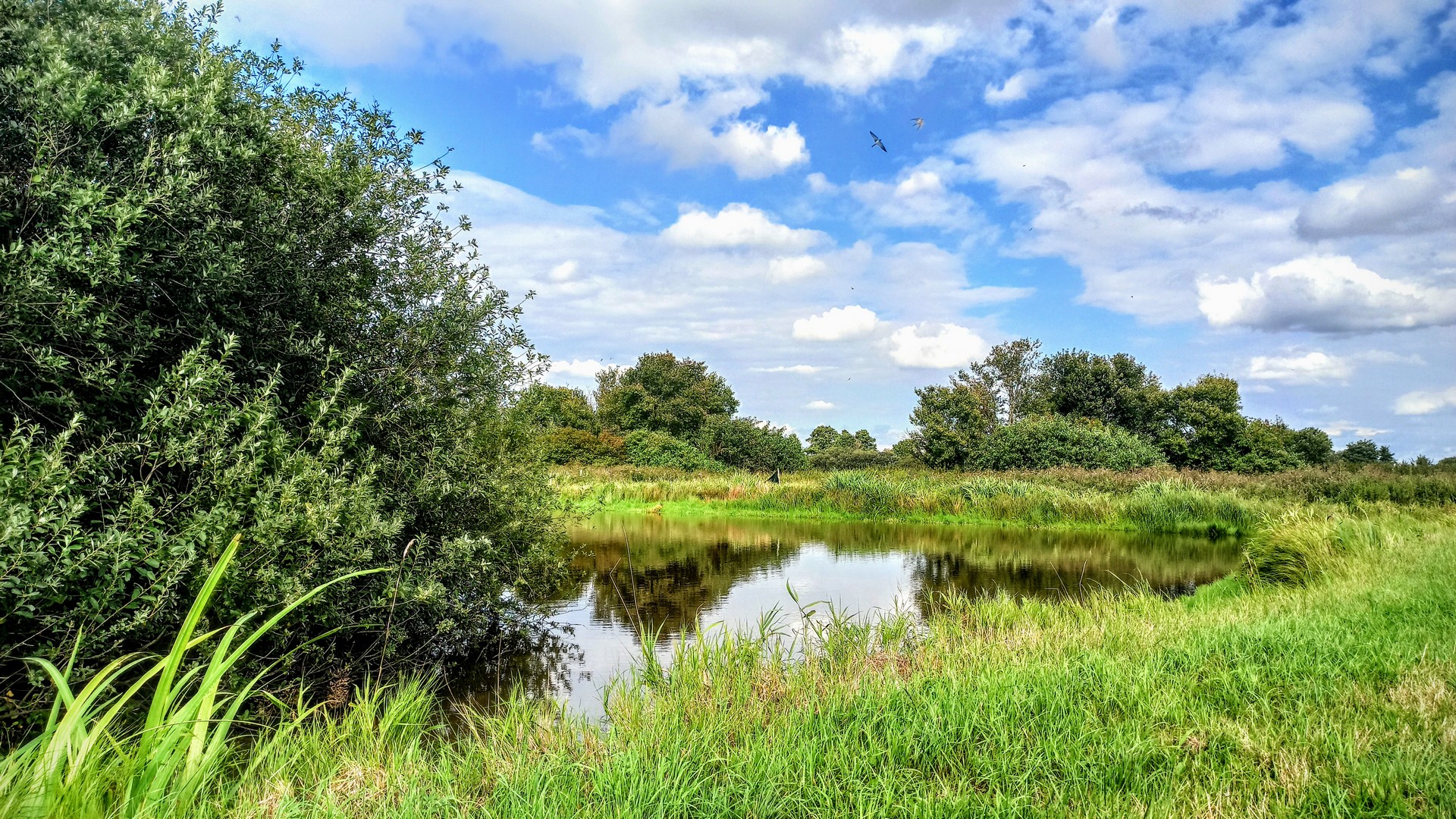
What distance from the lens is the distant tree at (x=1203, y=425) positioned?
38.0 metres

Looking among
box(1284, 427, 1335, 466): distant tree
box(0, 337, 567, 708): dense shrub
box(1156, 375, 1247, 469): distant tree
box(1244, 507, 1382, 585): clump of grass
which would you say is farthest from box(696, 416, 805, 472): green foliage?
box(0, 337, 567, 708): dense shrub

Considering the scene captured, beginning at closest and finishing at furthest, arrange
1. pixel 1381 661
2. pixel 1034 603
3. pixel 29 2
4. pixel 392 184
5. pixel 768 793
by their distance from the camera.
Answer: pixel 768 793 < pixel 1381 661 < pixel 29 2 < pixel 392 184 < pixel 1034 603

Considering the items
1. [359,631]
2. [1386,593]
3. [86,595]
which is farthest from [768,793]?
[1386,593]

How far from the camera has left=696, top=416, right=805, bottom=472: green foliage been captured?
49.4m

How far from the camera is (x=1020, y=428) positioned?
109ft

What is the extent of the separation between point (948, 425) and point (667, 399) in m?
26.6

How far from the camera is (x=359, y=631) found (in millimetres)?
7098

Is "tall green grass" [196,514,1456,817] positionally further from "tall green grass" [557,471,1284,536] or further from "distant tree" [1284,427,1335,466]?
"distant tree" [1284,427,1335,466]

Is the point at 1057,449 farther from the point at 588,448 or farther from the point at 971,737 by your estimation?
the point at 971,737

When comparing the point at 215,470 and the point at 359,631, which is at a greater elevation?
the point at 215,470

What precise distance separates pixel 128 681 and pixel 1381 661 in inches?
366

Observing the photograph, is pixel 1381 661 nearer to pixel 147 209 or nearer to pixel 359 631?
pixel 359 631

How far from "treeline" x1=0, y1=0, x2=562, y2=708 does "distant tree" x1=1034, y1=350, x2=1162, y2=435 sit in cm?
4076

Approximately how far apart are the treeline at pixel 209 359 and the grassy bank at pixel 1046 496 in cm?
1028
